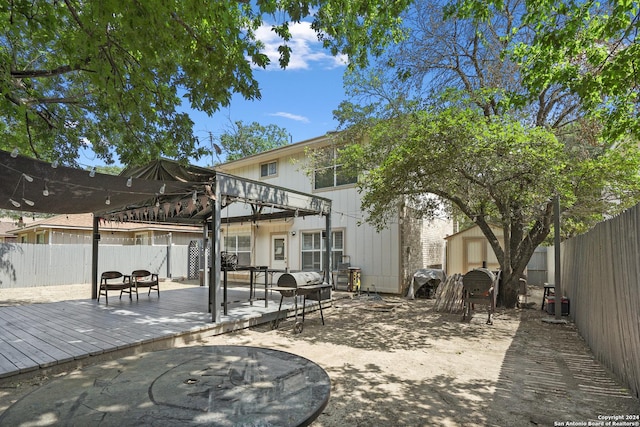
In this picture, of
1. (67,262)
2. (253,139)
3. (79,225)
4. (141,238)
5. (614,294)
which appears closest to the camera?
(614,294)

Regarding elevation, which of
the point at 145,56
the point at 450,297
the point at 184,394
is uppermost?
the point at 145,56

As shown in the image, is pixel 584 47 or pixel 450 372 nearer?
pixel 450 372

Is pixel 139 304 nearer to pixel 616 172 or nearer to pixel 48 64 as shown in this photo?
pixel 48 64

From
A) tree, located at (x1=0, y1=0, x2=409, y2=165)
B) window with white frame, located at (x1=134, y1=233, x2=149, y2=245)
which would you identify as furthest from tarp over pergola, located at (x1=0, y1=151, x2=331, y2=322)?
window with white frame, located at (x1=134, y1=233, x2=149, y2=245)

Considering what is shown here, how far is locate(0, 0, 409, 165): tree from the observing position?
13.9 ft

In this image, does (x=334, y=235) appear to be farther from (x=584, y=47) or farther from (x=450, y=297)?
(x=584, y=47)

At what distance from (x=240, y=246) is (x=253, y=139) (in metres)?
19.7

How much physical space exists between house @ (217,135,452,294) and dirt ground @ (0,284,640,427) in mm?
3623

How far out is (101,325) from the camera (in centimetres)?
586

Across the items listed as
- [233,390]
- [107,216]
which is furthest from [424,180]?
[107,216]

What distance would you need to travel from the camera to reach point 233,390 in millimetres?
1757

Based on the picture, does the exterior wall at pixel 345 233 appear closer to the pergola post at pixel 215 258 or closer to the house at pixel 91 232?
the pergola post at pixel 215 258

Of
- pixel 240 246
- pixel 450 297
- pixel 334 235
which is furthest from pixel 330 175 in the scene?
pixel 450 297

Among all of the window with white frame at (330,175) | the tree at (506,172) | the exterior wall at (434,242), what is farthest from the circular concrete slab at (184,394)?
the exterior wall at (434,242)
